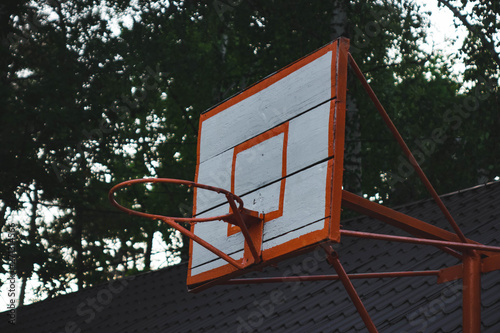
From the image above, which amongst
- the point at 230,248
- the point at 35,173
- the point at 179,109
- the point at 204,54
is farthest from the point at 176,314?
the point at 179,109

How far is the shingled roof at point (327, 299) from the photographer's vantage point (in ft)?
23.9

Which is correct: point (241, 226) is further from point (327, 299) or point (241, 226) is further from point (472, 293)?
point (327, 299)

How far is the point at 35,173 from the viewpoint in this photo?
1495 cm

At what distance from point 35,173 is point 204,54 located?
611cm

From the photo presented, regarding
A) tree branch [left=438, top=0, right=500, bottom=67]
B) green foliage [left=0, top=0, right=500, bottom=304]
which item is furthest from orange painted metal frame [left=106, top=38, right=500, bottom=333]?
tree branch [left=438, top=0, right=500, bottom=67]

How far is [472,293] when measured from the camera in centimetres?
588

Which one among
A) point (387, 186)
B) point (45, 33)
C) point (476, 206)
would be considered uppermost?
point (45, 33)

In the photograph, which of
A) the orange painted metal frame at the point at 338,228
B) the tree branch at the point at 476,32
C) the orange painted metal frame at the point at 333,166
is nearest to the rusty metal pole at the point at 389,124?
the orange painted metal frame at the point at 338,228

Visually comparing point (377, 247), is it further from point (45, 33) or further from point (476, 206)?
point (45, 33)

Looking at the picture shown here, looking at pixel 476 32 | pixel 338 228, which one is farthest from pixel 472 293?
pixel 476 32

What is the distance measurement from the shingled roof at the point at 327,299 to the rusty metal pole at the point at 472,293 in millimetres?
563

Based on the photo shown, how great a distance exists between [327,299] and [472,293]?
9.02 feet

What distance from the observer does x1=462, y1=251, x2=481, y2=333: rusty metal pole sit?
5801 millimetres

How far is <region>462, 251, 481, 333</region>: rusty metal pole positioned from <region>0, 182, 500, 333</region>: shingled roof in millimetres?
563
